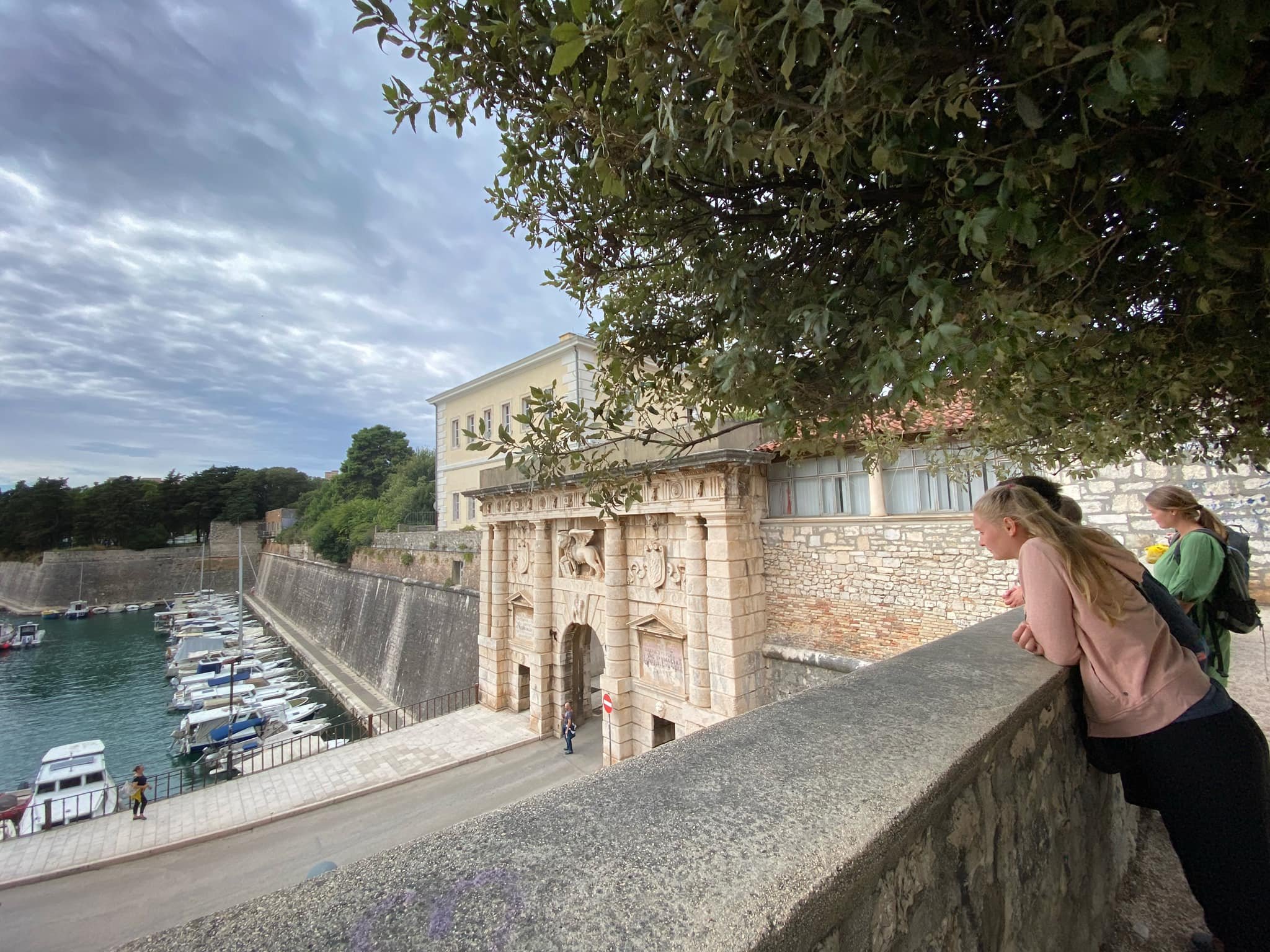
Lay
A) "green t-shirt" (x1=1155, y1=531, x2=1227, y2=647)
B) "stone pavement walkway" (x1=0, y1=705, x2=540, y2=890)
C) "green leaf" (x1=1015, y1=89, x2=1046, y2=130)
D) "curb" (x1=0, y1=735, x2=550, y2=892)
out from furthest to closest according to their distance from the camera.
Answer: "stone pavement walkway" (x1=0, y1=705, x2=540, y2=890) → "curb" (x1=0, y1=735, x2=550, y2=892) → "green t-shirt" (x1=1155, y1=531, x2=1227, y2=647) → "green leaf" (x1=1015, y1=89, x2=1046, y2=130)

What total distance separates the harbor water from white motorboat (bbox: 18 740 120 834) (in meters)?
1.76

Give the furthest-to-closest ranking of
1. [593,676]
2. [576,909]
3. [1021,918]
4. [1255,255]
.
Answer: [593,676], [1255,255], [1021,918], [576,909]

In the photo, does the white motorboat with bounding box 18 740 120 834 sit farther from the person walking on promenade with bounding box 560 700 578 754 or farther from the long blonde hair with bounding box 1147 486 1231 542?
the long blonde hair with bounding box 1147 486 1231 542

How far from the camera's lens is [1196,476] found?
6.39 m

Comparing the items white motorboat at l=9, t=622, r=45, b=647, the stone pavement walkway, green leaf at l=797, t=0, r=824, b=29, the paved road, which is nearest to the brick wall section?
the paved road

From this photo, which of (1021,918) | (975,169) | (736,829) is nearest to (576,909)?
(736,829)

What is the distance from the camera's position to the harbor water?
69.0ft

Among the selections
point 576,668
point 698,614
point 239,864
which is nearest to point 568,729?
point 576,668

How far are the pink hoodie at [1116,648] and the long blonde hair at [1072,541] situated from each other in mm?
23

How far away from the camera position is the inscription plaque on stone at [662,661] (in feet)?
34.4

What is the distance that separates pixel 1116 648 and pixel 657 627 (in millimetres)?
9438

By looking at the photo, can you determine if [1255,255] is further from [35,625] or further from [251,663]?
[35,625]

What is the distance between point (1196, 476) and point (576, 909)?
8472mm

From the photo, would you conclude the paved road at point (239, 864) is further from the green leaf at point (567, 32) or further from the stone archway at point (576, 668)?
the green leaf at point (567, 32)
